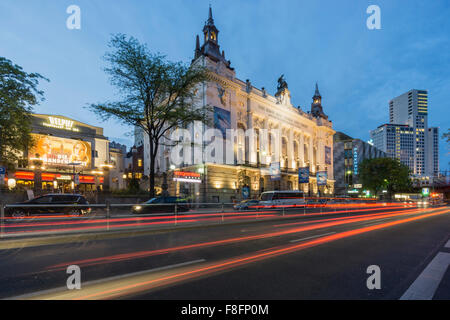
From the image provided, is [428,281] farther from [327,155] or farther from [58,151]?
[327,155]

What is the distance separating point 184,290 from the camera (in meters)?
4.06

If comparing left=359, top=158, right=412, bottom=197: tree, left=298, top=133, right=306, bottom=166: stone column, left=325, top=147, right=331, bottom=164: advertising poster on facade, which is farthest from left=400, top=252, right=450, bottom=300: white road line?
left=325, top=147, right=331, bottom=164: advertising poster on facade

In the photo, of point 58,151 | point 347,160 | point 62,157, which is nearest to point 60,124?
point 58,151

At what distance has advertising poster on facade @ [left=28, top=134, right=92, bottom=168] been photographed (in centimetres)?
3433

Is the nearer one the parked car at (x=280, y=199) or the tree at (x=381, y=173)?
the parked car at (x=280, y=199)

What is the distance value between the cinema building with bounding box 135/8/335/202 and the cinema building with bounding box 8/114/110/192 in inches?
359

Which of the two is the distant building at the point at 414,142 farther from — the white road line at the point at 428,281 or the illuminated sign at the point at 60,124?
the white road line at the point at 428,281

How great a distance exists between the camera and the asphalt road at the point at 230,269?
13.1 ft

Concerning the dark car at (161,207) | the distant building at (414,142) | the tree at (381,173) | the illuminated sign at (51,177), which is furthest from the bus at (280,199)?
the distant building at (414,142)

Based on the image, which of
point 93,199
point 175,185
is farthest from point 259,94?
point 93,199

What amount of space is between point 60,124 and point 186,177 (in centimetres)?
2406

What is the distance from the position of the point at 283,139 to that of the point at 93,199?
38471mm
